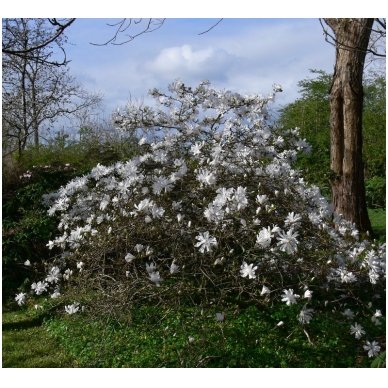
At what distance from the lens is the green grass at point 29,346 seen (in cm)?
420

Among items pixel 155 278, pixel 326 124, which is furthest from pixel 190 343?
pixel 326 124

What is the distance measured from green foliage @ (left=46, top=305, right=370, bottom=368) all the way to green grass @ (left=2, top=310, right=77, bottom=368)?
10 centimetres

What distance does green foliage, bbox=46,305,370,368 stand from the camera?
3820mm

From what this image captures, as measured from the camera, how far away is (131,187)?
15.5 ft

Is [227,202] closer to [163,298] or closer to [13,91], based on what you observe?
[163,298]

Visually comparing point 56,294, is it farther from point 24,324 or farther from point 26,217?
point 26,217

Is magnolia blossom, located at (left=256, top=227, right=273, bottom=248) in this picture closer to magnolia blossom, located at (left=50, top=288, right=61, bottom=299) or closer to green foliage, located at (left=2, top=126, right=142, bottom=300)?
magnolia blossom, located at (left=50, top=288, right=61, bottom=299)

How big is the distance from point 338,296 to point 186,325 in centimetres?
132

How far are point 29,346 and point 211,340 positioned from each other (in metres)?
1.50

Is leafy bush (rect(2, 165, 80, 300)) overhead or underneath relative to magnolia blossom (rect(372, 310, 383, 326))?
overhead

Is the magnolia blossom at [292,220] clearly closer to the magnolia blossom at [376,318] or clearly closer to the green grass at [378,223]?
the magnolia blossom at [376,318]

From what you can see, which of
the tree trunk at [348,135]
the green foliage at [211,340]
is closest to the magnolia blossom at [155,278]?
the green foliage at [211,340]

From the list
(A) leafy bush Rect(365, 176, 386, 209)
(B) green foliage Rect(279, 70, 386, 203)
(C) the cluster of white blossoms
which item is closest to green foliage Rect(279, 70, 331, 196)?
(B) green foliage Rect(279, 70, 386, 203)

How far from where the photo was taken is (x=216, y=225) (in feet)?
13.5
